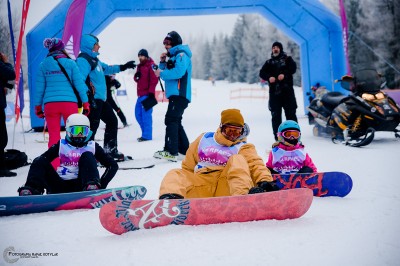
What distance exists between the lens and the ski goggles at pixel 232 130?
308 centimetres

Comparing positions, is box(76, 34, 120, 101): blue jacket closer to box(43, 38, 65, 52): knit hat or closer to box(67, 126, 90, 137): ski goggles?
box(43, 38, 65, 52): knit hat

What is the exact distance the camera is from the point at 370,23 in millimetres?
25359

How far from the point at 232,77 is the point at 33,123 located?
136 ft

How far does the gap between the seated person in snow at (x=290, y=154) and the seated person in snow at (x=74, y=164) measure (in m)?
1.61

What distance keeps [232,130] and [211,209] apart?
2.74 ft

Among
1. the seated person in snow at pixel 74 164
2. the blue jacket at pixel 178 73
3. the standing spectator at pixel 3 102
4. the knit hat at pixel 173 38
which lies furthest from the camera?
the knit hat at pixel 173 38

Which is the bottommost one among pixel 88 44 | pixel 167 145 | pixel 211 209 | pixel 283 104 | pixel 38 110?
pixel 211 209

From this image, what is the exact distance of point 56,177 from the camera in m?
3.36

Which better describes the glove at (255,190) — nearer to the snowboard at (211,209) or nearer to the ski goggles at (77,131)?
the snowboard at (211,209)

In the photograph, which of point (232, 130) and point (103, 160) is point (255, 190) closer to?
point (232, 130)

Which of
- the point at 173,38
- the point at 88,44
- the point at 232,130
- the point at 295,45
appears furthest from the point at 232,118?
the point at 295,45

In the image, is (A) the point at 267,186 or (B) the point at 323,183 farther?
(B) the point at 323,183

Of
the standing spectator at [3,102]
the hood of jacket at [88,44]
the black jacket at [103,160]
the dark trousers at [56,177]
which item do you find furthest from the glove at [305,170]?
the standing spectator at [3,102]

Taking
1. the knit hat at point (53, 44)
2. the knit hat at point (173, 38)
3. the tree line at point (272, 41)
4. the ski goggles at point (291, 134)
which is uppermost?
the tree line at point (272, 41)
